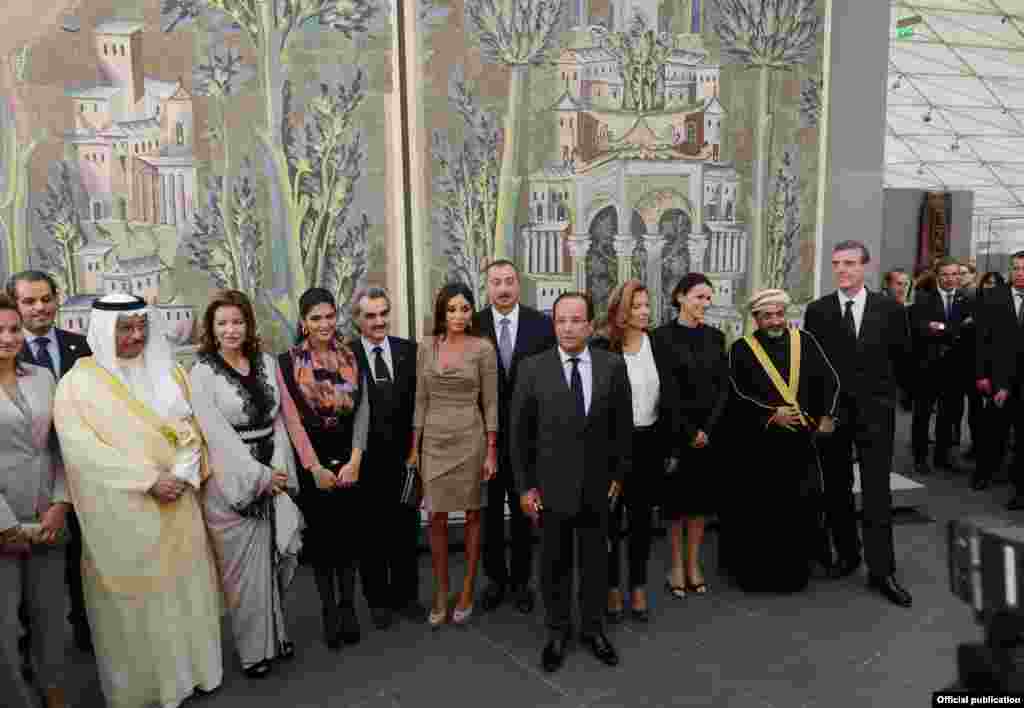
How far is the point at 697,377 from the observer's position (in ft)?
13.9

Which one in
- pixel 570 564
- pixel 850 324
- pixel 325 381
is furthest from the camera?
pixel 850 324

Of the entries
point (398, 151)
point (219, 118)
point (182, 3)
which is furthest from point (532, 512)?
point (182, 3)

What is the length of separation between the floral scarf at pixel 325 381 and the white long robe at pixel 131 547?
2.26 feet

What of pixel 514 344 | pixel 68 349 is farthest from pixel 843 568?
pixel 68 349

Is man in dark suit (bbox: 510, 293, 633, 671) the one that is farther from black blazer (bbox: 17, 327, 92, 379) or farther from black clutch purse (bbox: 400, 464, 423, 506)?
black blazer (bbox: 17, 327, 92, 379)

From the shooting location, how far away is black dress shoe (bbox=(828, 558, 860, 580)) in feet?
15.5

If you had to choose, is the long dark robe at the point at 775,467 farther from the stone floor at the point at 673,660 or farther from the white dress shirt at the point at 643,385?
the white dress shirt at the point at 643,385

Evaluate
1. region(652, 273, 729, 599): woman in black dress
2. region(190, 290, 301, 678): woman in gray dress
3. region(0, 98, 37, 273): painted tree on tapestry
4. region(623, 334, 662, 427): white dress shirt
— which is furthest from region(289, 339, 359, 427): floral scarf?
region(0, 98, 37, 273): painted tree on tapestry

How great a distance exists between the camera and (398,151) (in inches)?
198

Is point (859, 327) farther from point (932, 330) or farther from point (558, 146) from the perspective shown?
point (932, 330)

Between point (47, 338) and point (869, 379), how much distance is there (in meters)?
4.39

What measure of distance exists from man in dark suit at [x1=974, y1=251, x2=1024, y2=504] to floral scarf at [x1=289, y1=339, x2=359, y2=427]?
514 cm

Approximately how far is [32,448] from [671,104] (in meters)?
4.48

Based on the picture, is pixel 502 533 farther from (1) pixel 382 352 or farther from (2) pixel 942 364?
(2) pixel 942 364
